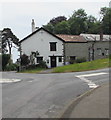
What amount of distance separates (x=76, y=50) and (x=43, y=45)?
605 cm

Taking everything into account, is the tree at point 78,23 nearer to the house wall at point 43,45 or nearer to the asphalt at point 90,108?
the house wall at point 43,45

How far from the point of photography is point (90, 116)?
9.47m

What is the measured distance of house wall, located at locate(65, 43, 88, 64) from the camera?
55031 millimetres

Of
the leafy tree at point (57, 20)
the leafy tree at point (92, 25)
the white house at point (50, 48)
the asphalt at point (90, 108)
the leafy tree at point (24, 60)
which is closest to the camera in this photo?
the asphalt at point (90, 108)

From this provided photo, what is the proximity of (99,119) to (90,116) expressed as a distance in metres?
0.48

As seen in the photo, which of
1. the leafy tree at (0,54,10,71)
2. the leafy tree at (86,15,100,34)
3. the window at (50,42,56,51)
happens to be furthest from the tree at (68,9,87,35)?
the leafy tree at (0,54,10,71)

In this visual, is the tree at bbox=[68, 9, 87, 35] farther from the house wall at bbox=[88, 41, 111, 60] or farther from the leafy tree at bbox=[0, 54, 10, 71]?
the leafy tree at bbox=[0, 54, 10, 71]

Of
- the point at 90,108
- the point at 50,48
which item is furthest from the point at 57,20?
the point at 90,108

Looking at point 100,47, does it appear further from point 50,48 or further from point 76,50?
point 50,48

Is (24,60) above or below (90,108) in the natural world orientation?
above

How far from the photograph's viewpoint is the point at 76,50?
55.8 metres

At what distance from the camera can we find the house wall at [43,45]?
178 ft

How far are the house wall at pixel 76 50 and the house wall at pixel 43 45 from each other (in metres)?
1.17

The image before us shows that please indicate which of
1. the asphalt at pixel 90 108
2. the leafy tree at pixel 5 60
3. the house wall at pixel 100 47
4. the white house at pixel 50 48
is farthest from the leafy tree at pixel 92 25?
the asphalt at pixel 90 108
